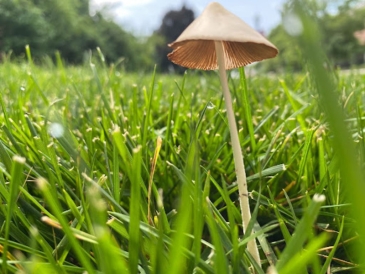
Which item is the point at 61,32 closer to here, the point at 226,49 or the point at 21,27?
the point at 21,27

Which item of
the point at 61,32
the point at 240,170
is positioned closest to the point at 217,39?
the point at 240,170

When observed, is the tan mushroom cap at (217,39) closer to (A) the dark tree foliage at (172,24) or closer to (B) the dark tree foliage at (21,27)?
(B) the dark tree foliage at (21,27)

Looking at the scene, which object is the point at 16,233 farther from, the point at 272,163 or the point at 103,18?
the point at 103,18

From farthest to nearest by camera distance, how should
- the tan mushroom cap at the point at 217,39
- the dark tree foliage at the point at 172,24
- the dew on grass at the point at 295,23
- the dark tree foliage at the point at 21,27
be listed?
the dark tree foliage at the point at 172,24
the dark tree foliage at the point at 21,27
the tan mushroom cap at the point at 217,39
the dew on grass at the point at 295,23

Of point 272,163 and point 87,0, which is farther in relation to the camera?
point 87,0

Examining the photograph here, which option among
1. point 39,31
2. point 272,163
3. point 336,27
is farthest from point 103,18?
point 272,163

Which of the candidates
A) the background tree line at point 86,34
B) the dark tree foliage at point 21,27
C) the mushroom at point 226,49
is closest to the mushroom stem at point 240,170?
the mushroom at point 226,49
